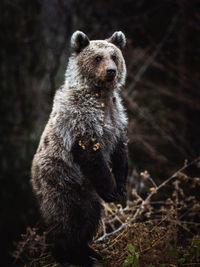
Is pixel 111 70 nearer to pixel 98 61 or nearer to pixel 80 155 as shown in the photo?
pixel 98 61

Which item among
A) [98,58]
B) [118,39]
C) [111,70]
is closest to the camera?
[111,70]

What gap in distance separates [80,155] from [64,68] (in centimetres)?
526

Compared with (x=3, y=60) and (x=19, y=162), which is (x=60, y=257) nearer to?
(x=19, y=162)

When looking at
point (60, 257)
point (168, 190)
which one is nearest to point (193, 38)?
point (168, 190)

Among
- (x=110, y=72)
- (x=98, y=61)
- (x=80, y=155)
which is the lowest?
(x=80, y=155)

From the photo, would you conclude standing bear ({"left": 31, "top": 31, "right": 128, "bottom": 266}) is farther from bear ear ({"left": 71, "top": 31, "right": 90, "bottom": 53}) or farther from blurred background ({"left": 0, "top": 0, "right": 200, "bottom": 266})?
blurred background ({"left": 0, "top": 0, "right": 200, "bottom": 266})

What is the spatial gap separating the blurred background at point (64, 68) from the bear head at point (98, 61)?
12.4 ft

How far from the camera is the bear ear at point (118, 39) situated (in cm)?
415

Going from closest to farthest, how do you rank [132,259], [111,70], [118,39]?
[132,259] < [111,70] < [118,39]

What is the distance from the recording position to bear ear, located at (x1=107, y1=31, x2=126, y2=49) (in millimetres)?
4152

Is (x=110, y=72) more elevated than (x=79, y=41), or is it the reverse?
(x=79, y=41)

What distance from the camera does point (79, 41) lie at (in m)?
4.02

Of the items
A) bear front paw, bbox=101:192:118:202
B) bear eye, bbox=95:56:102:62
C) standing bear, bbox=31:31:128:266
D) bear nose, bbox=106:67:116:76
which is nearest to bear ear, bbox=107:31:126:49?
standing bear, bbox=31:31:128:266

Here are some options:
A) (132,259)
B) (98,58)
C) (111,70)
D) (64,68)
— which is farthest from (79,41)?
(64,68)
